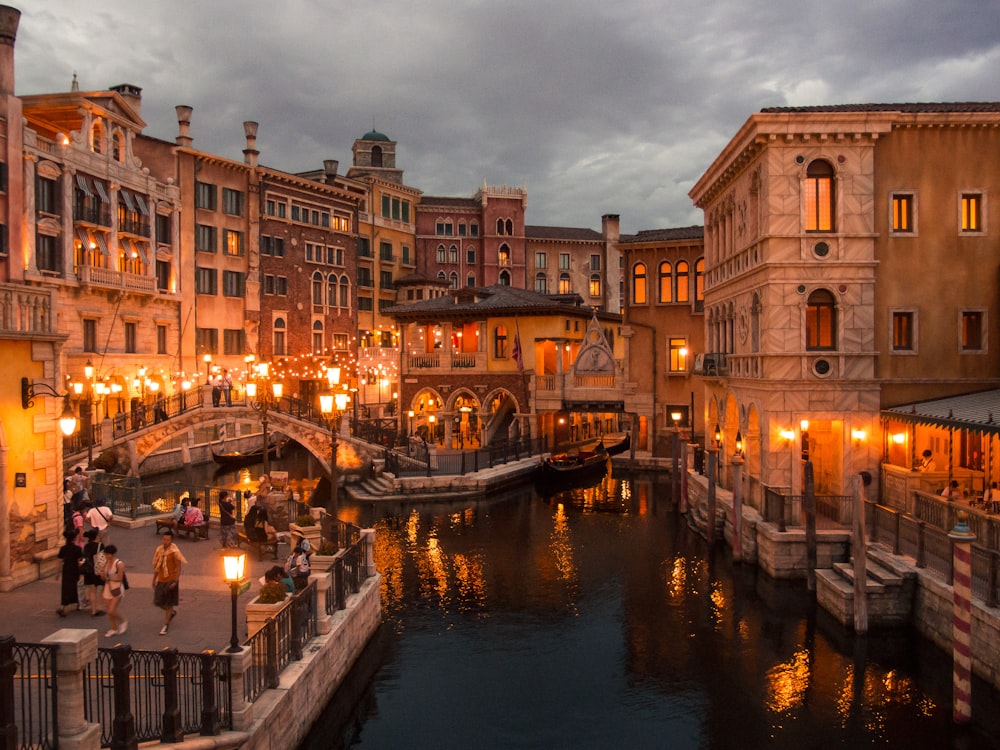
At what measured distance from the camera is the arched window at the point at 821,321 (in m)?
23.6

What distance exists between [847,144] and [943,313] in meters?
5.84

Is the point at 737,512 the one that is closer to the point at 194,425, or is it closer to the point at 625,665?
the point at 625,665

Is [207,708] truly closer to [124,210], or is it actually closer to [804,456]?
[804,456]

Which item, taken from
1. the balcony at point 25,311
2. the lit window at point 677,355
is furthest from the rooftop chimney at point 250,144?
the balcony at point 25,311

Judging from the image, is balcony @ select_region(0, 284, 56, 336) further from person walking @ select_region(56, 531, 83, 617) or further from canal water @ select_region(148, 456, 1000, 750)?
canal water @ select_region(148, 456, 1000, 750)

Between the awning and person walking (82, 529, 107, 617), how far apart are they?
27.9 metres

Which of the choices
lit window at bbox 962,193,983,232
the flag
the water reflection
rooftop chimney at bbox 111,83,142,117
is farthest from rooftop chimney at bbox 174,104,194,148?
lit window at bbox 962,193,983,232

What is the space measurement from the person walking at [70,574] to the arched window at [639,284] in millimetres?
35561

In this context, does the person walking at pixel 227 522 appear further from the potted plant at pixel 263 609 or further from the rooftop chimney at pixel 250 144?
the rooftop chimney at pixel 250 144

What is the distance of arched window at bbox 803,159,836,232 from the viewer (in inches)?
923

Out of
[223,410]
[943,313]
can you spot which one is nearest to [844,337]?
[943,313]

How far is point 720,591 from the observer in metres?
21.9

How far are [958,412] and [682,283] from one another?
2444 cm

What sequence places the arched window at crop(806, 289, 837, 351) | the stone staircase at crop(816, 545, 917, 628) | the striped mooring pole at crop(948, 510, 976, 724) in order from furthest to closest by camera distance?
the arched window at crop(806, 289, 837, 351) < the stone staircase at crop(816, 545, 917, 628) < the striped mooring pole at crop(948, 510, 976, 724)
